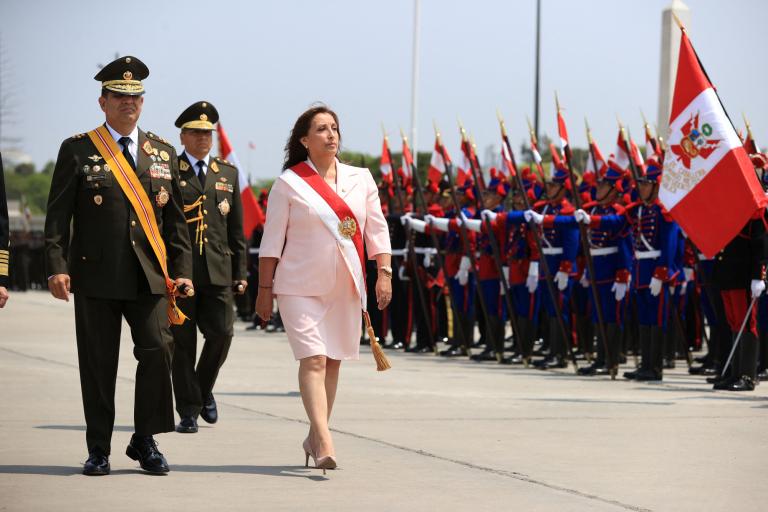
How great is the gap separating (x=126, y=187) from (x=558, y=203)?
7.81 meters

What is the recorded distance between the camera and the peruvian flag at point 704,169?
449 inches

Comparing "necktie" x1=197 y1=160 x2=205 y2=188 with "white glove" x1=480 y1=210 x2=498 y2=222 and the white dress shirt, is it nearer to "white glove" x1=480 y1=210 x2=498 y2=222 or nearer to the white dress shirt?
the white dress shirt

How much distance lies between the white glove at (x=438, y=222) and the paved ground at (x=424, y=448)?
3.03m

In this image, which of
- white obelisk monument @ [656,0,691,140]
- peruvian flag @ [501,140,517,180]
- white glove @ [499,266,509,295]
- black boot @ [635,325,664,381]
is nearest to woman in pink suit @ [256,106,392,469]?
black boot @ [635,325,664,381]

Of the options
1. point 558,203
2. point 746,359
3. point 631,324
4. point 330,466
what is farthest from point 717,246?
point 330,466

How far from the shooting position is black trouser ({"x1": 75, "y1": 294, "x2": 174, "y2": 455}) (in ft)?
22.7

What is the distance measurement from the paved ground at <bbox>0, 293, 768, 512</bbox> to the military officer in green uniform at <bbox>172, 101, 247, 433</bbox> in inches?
15.7

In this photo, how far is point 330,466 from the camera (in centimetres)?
686

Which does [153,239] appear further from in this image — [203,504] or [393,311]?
[393,311]

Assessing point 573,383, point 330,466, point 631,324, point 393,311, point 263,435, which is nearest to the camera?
point 330,466

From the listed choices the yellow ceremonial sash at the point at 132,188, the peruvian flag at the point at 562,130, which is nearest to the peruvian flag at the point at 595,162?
the peruvian flag at the point at 562,130

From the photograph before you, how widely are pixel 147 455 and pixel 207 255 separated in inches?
90.1

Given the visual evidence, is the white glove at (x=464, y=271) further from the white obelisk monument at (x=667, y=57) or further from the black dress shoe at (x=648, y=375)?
the white obelisk monument at (x=667, y=57)

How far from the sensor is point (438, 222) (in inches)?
620
